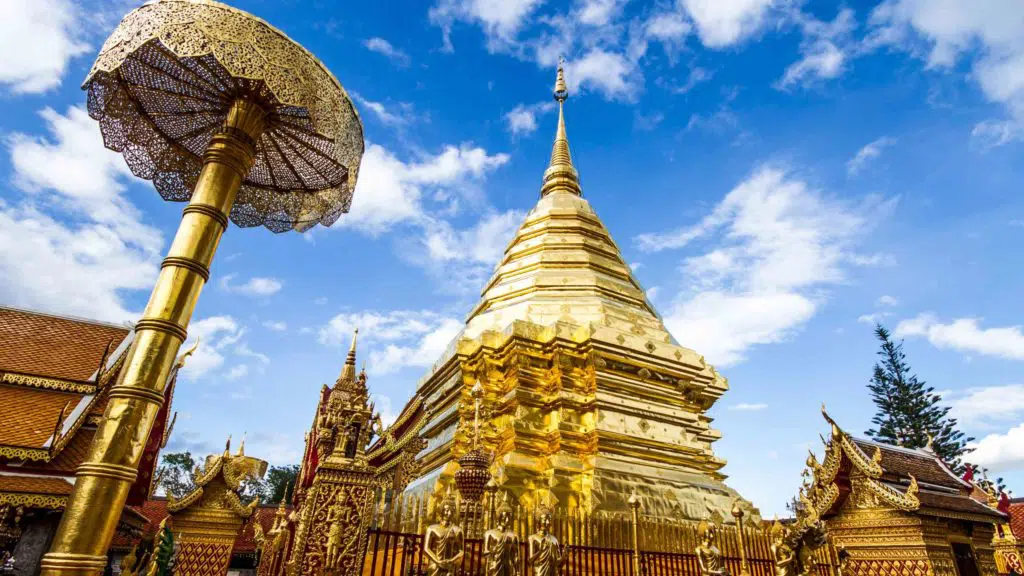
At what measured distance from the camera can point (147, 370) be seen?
10.1 feet

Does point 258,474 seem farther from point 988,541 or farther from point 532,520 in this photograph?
point 988,541

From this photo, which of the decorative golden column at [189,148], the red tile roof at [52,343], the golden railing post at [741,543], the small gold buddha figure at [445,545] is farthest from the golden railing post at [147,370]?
the red tile roof at [52,343]

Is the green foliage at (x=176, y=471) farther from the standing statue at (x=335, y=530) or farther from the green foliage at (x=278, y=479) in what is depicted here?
the standing statue at (x=335, y=530)

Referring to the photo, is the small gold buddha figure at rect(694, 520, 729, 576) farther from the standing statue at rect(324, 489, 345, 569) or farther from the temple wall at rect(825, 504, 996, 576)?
the temple wall at rect(825, 504, 996, 576)

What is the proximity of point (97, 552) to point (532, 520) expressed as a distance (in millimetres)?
3954

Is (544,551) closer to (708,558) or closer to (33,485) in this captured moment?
(708,558)

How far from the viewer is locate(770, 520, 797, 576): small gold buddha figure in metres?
6.39

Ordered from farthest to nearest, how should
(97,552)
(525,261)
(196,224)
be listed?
(525,261) → (196,224) → (97,552)

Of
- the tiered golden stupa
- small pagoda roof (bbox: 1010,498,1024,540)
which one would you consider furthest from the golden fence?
small pagoda roof (bbox: 1010,498,1024,540)

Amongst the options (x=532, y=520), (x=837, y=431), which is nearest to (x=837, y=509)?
(x=837, y=431)

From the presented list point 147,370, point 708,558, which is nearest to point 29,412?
point 147,370

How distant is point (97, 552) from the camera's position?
8.98ft

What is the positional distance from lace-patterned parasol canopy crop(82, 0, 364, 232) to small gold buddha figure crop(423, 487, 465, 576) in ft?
10.7

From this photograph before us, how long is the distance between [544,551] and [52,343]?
880cm
